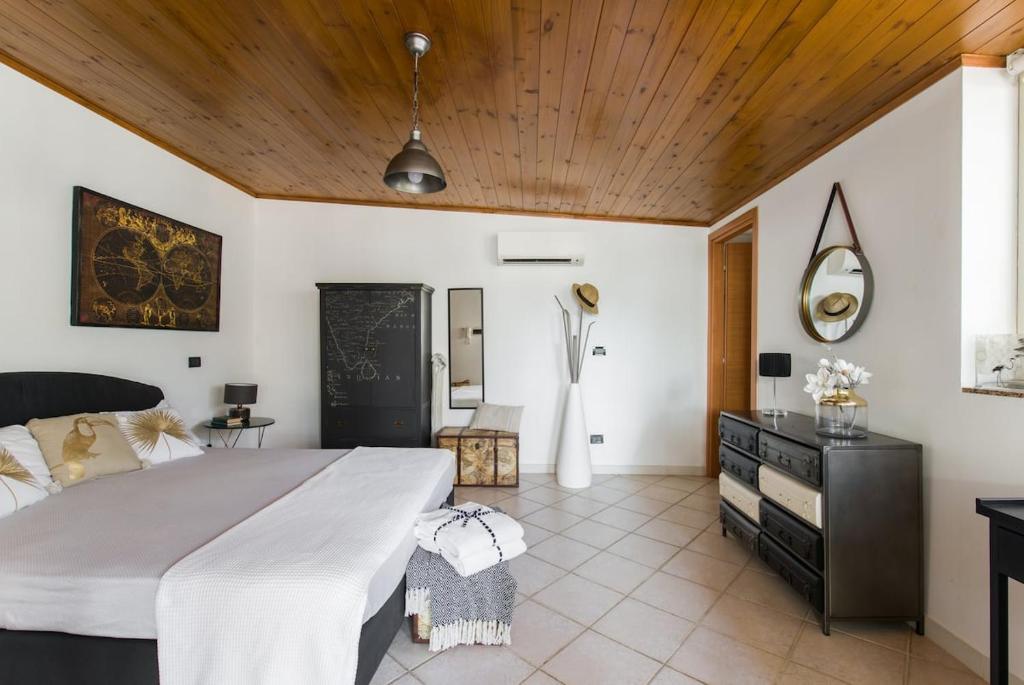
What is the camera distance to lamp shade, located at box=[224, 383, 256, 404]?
142 inches

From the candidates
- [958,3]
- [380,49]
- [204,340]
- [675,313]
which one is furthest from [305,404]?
[958,3]

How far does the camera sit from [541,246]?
14.4ft

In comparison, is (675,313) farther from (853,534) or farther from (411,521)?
(411,521)

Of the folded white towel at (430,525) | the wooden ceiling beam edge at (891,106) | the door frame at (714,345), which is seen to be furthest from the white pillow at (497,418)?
the wooden ceiling beam edge at (891,106)

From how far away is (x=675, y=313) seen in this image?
455 cm

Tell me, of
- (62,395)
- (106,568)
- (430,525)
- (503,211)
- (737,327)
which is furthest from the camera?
(503,211)

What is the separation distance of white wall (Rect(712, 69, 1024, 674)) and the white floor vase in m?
2.19

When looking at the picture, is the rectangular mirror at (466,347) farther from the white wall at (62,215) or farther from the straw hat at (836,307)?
the straw hat at (836,307)

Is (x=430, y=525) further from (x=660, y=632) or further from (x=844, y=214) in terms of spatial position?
(x=844, y=214)

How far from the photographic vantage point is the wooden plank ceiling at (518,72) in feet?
5.74

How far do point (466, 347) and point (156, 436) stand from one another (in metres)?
2.57

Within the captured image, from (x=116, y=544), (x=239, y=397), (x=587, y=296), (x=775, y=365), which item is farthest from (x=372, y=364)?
(x=775, y=365)

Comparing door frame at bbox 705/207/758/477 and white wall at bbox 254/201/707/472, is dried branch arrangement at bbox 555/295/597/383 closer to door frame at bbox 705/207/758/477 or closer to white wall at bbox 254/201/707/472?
white wall at bbox 254/201/707/472

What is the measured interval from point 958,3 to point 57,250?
4.32m
